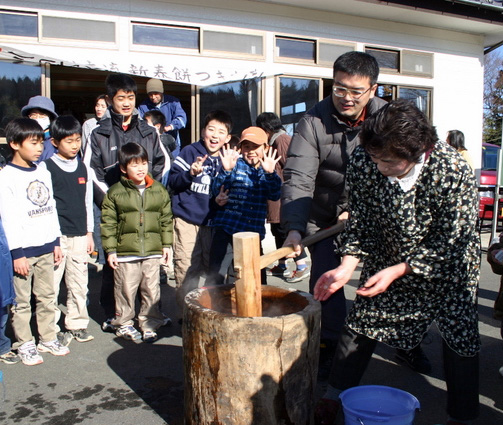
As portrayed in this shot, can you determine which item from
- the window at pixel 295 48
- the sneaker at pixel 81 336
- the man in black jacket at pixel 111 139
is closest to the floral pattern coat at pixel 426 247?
the sneaker at pixel 81 336

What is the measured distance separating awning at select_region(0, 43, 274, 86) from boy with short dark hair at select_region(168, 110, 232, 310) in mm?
2818

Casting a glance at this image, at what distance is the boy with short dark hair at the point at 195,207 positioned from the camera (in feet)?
15.2

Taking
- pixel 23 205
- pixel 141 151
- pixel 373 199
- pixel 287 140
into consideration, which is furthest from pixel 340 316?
pixel 287 140

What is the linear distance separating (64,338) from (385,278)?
284 centimetres

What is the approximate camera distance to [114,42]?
7.72 meters

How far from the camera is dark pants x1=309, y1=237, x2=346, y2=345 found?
3.60 m

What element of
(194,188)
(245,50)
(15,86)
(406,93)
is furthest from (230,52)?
(194,188)

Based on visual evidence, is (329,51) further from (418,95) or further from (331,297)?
(331,297)

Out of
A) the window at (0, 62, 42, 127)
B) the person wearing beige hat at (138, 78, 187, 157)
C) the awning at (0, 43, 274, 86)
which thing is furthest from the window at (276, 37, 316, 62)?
the window at (0, 62, 42, 127)

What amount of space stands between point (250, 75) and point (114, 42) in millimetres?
2074

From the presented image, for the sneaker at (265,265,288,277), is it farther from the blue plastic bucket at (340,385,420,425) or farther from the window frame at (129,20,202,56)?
the blue plastic bucket at (340,385,420,425)

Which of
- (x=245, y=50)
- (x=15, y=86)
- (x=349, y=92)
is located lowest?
(x=349, y=92)

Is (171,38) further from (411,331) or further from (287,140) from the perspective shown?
(411,331)

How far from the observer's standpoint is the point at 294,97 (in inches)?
363
